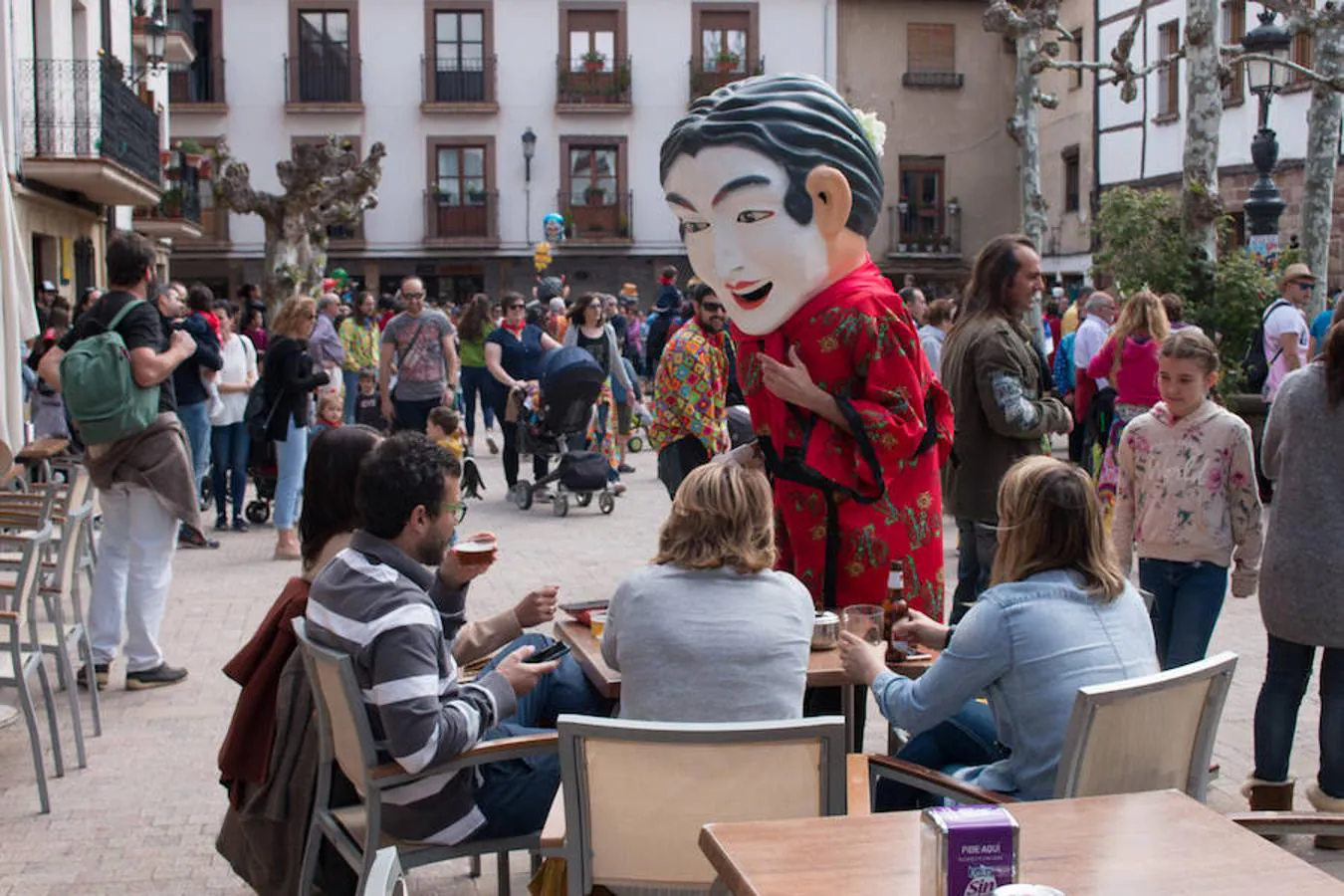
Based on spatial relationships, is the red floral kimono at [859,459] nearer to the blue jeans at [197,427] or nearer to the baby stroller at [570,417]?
the blue jeans at [197,427]

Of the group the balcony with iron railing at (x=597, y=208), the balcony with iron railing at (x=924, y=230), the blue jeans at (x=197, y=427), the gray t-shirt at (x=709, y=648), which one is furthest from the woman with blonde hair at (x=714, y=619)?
the balcony with iron railing at (x=924, y=230)

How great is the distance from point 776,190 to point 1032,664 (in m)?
1.98

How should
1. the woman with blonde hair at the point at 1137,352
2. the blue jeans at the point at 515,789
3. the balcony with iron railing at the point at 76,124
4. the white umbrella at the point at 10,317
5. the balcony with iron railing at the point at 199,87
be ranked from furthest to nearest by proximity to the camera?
the balcony with iron railing at the point at 199,87
the balcony with iron railing at the point at 76,124
the woman with blonde hair at the point at 1137,352
the white umbrella at the point at 10,317
the blue jeans at the point at 515,789

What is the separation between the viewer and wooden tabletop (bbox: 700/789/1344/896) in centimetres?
248

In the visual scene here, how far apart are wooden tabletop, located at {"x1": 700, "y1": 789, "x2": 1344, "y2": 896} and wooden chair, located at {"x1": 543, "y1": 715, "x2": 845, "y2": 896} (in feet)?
0.96

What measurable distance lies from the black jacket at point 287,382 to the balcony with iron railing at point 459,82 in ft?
93.0

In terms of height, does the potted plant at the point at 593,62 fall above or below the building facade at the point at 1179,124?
above

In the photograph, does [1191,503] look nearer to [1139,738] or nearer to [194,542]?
[1139,738]

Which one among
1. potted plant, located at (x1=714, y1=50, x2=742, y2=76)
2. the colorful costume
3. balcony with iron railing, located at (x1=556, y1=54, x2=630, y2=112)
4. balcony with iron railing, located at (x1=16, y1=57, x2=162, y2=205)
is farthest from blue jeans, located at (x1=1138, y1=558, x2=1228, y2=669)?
potted plant, located at (x1=714, y1=50, x2=742, y2=76)

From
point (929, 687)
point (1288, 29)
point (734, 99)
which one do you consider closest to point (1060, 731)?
point (929, 687)

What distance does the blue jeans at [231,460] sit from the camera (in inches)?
453

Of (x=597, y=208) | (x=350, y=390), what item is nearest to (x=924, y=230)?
(x=597, y=208)

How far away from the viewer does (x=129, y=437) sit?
21.2 feet

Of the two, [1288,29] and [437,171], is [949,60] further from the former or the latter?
[1288,29]
